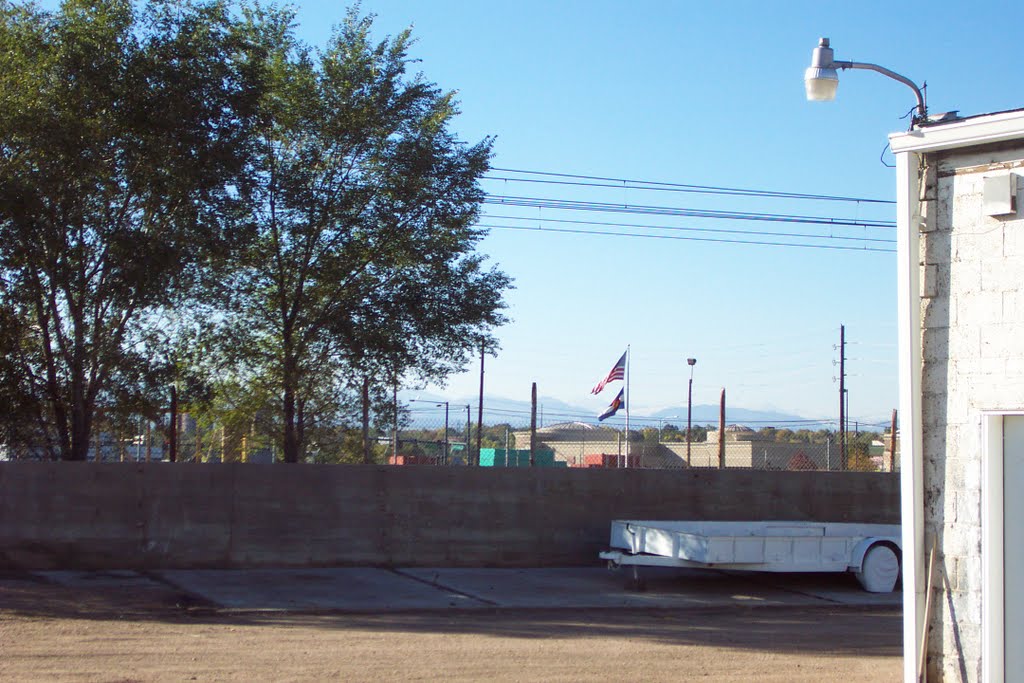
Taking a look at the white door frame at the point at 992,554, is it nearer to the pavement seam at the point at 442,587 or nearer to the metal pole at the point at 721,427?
the pavement seam at the point at 442,587

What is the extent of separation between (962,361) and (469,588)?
7858 millimetres

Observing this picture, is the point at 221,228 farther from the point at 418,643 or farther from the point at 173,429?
the point at 418,643

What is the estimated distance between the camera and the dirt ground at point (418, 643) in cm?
955

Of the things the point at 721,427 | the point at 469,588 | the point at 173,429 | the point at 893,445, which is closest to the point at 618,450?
the point at 721,427

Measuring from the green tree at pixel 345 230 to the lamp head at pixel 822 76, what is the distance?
9041 millimetres

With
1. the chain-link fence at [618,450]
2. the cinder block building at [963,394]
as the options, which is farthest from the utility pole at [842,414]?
the cinder block building at [963,394]

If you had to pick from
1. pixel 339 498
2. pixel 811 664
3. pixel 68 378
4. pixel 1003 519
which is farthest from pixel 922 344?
pixel 68 378

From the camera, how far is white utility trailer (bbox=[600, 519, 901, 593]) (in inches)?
571

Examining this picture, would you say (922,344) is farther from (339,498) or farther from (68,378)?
(68,378)

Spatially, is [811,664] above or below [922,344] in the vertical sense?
below

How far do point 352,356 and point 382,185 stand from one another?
2789mm

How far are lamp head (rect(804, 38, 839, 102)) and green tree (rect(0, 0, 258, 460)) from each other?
30.4ft

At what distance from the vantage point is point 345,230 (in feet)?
56.2

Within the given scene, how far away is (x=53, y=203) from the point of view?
573 inches
